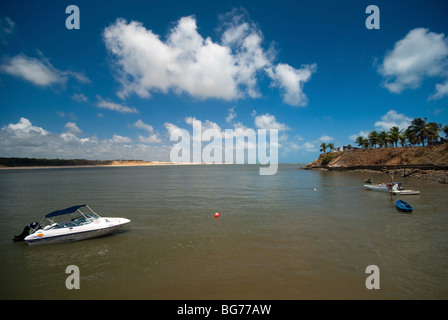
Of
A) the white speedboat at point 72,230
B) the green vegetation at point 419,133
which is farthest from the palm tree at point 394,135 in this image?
the white speedboat at point 72,230

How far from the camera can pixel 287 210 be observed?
27.4 m

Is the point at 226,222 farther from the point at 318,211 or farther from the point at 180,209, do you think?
the point at 318,211

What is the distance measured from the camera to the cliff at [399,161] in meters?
67.8

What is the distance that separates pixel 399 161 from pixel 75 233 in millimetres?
114408

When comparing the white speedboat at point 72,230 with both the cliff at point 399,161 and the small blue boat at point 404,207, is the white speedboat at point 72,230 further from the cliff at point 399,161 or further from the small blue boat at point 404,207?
the cliff at point 399,161

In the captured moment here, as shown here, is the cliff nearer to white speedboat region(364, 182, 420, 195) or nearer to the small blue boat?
white speedboat region(364, 182, 420, 195)

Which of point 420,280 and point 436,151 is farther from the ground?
point 436,151

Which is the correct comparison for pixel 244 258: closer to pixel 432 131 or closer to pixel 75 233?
pixel 75 233

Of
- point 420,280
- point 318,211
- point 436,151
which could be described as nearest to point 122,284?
point 420,280

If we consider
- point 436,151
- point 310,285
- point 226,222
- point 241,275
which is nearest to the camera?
point 310,285

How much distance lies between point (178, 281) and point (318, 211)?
20969mm

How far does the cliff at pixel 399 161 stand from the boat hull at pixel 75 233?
246 ft

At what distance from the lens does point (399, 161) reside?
89.9 m

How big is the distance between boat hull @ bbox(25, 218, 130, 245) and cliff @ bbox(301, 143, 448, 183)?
2957 inches
